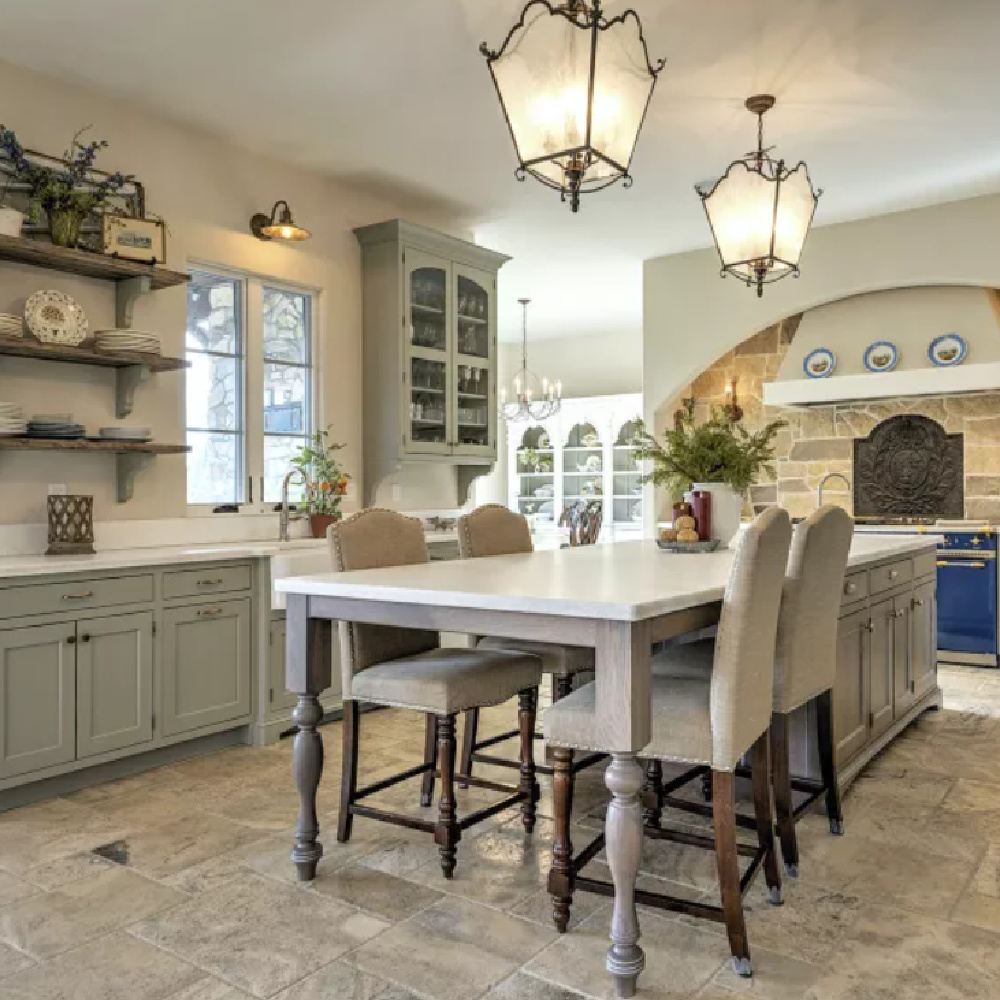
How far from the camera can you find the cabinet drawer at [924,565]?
4.10 m

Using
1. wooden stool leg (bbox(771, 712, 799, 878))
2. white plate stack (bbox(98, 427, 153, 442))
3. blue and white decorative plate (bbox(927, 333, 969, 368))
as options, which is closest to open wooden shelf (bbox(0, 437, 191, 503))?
white plate stack (bbox(98, 427, 153, 442))

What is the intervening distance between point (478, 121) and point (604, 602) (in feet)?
10.1

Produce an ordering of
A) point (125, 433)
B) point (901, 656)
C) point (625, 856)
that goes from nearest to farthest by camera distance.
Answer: point (625, 856) → point (125, 433) → point (901, 656)

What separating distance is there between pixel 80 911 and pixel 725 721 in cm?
169

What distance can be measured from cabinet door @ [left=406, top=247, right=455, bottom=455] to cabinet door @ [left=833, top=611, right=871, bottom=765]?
266 centimetres

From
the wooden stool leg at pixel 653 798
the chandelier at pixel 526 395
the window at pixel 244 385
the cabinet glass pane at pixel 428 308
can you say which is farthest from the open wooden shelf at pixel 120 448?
the chandelier at pixel 526 395

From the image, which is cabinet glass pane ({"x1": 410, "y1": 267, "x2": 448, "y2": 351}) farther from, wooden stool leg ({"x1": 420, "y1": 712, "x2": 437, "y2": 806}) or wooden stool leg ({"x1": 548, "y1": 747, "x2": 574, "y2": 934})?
wooden stool leg ({"x1": 548, "y1": 747, "x2": 574, "y2": 934})

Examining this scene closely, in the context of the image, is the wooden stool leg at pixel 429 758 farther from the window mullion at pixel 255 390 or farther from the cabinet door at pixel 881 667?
the window mullion at pixel 255 390

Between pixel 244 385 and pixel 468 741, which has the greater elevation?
pixel 244 385

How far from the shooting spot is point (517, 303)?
27.1 feet

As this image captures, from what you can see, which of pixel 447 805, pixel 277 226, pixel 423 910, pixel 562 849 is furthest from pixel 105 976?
pixel 277 226

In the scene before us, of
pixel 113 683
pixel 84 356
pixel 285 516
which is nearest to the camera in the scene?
pixel 113 683

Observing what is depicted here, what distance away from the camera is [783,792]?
2502 millimetres

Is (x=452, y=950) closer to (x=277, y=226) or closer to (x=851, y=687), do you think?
(x=851, y=687)
